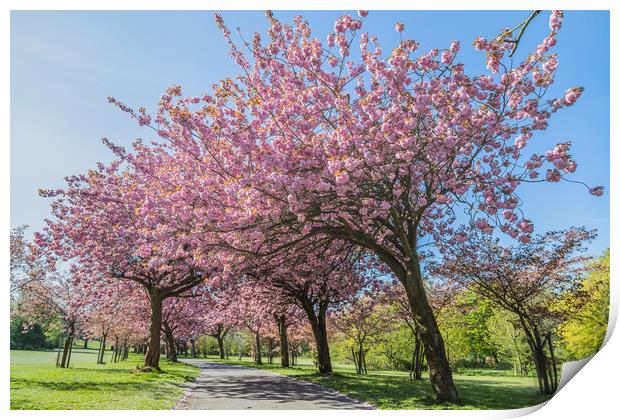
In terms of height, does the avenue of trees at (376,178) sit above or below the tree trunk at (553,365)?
above

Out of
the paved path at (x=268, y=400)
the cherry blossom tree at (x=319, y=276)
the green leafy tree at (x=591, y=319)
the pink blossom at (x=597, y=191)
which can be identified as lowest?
the paved path at (x=268, y=400)

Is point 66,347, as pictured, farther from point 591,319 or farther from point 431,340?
point 591,319

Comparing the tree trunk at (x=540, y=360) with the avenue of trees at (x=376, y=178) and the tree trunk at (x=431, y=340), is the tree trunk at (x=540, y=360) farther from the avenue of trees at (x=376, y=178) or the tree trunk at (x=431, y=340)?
the tree trunk at (x=431, y=340)

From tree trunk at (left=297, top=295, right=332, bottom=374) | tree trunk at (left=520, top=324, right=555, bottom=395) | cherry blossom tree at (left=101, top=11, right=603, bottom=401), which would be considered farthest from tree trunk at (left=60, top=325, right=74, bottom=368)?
tree trunk at (left=520, top=324, right=555, bottom=395)

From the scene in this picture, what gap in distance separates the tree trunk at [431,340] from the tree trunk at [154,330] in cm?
1181

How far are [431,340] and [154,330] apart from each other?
12769 mm

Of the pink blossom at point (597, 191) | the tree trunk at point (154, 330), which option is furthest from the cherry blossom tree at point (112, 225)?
the pink blossom at point (597, 191)

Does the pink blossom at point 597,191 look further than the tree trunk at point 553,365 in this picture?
No

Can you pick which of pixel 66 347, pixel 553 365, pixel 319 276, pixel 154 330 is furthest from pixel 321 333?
pixel 66 347

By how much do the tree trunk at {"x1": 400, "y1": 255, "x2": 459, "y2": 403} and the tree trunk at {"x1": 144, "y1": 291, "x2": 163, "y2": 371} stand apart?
11811 mm

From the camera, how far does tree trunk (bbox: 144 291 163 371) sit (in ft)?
60.7

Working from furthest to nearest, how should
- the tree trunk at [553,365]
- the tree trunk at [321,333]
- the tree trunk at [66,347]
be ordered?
the tree trunk at [66,347]
the tree trunk at [321,333]
the tree trunk at [553,365]

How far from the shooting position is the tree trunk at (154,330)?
18.5 m

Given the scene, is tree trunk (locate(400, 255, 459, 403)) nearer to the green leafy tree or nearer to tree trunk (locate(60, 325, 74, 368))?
the green leafy tree
